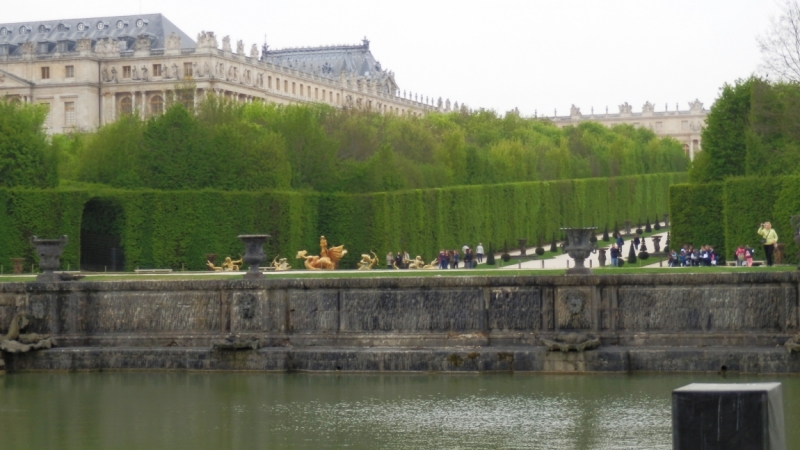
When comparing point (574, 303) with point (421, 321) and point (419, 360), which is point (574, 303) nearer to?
point (421, 321)

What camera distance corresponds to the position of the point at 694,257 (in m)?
42.3

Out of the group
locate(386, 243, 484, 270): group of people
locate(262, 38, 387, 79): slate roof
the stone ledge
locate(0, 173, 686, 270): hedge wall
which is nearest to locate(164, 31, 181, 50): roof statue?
locate(262, 38, 387, 79): slate roof

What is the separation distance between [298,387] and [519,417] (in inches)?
212

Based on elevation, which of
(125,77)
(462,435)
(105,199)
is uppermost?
(125,77)

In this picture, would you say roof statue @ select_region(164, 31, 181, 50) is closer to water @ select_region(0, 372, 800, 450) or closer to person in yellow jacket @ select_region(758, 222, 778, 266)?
person in yellow jacket @ select_region(758, 222, 778, 266)

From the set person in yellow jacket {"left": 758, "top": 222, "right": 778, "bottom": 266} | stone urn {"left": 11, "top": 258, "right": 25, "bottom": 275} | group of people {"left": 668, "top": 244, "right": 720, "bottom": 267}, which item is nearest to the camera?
person in yellow jacket {"left": 758, "top": 222, "right": 778, "bottom": 266}

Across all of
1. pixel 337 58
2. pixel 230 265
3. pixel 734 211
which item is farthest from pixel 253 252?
pixel 337 58

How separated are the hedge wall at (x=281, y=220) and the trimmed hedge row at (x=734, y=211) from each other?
11.7m

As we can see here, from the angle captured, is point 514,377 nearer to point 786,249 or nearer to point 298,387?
point 298,387

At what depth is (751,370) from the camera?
2416cm

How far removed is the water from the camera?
1775 centimetres

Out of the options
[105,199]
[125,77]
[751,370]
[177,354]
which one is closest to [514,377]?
[751,370]

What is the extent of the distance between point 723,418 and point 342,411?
11.3m

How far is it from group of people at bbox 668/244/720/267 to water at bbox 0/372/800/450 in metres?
17.8
